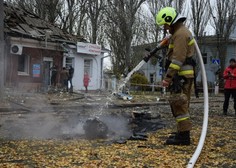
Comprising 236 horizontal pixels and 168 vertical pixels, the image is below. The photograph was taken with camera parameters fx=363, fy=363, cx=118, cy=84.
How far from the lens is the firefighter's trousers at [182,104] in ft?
18.4

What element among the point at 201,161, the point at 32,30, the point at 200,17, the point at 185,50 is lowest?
the point at 201,161

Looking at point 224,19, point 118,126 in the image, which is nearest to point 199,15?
point 224,19

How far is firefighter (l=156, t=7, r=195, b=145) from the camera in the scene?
18.1ft

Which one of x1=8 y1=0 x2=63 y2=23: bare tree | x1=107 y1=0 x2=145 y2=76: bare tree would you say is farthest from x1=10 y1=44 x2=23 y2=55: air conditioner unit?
x1=8 y1=0 x2=63 y2=23: bare tree

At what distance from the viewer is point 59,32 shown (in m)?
26.5

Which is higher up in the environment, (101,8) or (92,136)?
(101,8)

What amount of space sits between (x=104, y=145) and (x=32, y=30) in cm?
1935

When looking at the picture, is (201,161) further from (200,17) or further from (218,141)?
(200,17)

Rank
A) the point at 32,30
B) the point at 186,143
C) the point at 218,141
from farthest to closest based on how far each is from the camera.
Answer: the point at 32,30
the point at 218,141
the point at 186,143

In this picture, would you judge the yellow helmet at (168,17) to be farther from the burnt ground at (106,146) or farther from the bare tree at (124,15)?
the bare tree at (124,15)

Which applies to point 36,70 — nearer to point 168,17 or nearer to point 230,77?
point 230,77

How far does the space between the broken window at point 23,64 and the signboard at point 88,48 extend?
164 inches

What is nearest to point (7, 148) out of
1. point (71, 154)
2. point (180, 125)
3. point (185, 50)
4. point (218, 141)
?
point (71, 154)

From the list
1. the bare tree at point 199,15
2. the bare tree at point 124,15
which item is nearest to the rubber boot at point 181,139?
the bare tree at point 124,15
